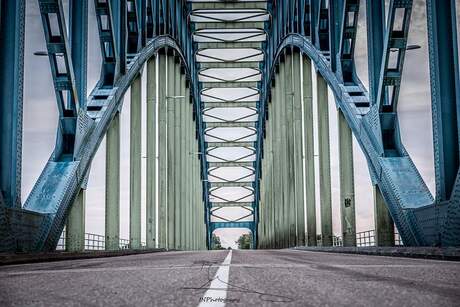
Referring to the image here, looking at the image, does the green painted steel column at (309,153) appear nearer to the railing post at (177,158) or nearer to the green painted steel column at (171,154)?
the green painted steel column at (171,154)

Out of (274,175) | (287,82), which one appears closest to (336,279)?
(287,82)

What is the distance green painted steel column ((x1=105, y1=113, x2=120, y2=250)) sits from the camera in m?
22.6

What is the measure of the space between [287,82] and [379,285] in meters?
35.0

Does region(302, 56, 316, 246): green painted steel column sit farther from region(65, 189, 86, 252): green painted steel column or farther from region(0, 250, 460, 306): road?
region(0, 250, 460, 306): road

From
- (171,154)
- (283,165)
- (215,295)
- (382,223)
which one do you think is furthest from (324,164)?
(215,295)

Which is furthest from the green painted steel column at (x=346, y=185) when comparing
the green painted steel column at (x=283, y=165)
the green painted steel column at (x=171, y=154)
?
the green painted steel column at (x=171, y=154)

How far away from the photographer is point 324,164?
26.3 metres

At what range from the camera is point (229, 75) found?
56.6 metres

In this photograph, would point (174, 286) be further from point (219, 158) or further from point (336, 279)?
point (219, 158)

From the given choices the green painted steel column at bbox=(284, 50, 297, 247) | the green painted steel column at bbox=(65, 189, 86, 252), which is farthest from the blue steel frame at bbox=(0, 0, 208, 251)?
the green painted steel column at bbox=(284, 50, 297, 247)

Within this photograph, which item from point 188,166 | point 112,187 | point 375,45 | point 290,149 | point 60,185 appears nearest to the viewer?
point 60,185

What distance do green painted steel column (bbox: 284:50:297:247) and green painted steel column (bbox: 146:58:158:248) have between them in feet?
21.5

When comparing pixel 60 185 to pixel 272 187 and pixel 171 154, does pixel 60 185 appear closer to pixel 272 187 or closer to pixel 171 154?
pixel 171 154

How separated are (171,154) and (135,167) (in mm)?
12080
